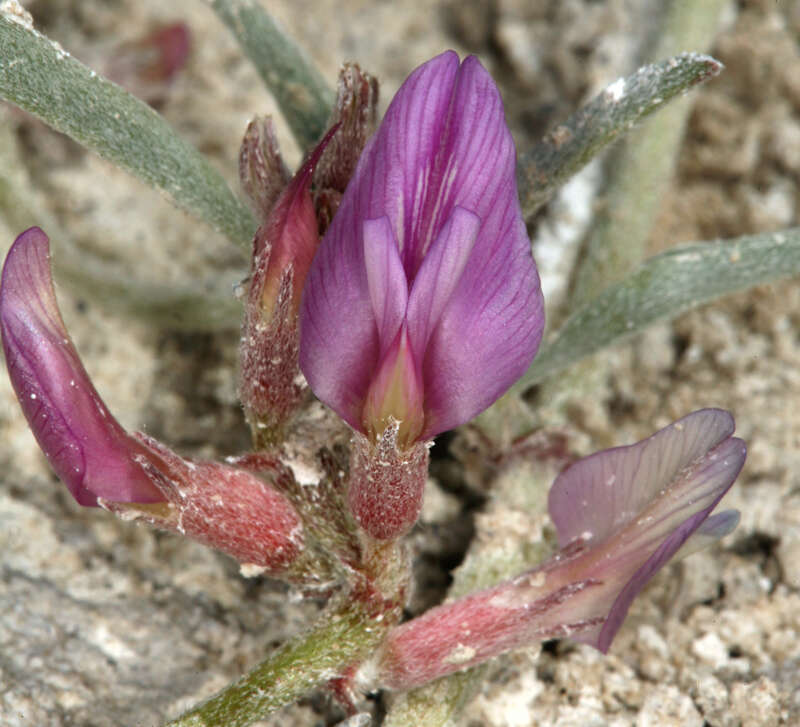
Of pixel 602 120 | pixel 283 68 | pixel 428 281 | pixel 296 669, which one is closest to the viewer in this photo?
pixel 428 281

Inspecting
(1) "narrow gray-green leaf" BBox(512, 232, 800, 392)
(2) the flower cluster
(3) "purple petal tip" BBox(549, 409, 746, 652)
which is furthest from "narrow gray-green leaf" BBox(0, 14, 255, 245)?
(3) "purple petal tip" BBox(549, 409, 746, 652)

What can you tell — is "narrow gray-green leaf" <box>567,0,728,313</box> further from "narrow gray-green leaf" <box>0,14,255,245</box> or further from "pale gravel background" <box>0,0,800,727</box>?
"narrow gray-green leaf" <box>0,14,255,245</box>

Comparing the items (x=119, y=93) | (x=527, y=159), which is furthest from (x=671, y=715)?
(x=119, y=93)

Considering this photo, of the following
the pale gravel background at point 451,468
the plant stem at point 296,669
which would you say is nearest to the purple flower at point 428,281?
the plant stem at point 296,669

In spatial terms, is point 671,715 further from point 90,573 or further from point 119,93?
point 119,93

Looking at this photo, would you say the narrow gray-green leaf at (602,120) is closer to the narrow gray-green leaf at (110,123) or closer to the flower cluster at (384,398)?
the flower cluster at (384,398)

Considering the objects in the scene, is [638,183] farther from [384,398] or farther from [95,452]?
[95,452]

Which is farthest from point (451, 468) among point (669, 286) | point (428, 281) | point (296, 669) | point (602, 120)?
point (428, 281)
